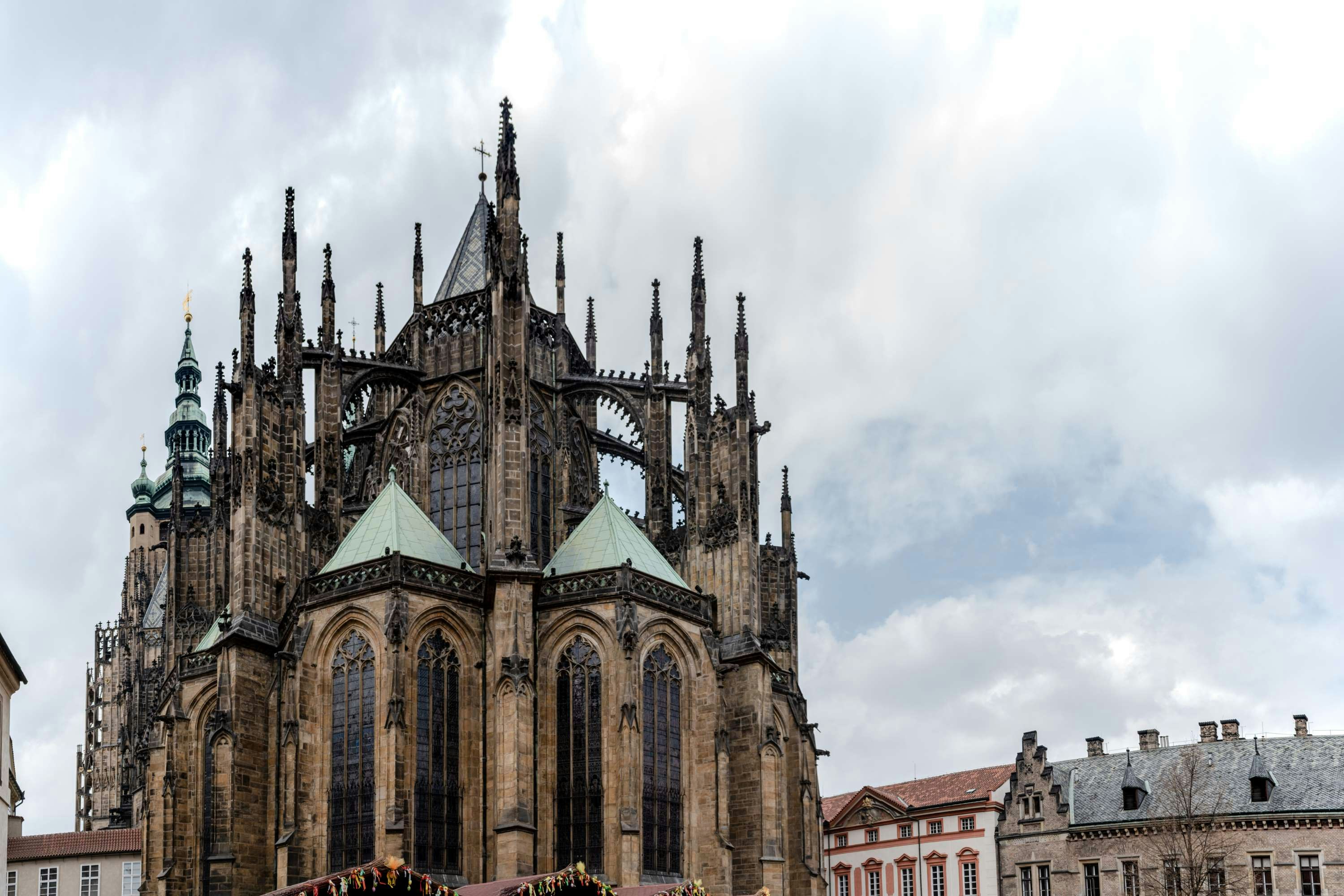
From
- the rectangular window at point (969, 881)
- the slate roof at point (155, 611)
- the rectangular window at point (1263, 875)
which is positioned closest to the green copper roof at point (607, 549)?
the rectangular window at point (1263, 875)

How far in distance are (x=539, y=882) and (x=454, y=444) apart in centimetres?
2416

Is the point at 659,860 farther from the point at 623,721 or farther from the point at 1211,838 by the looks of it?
the point at 1211,838

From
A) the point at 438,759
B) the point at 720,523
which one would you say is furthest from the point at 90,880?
the point at 720,523

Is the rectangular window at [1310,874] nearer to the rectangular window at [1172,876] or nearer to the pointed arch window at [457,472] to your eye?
the rectangular window at [1172,876]

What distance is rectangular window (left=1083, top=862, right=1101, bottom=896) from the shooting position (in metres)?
64.7

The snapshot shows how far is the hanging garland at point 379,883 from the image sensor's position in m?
25.8

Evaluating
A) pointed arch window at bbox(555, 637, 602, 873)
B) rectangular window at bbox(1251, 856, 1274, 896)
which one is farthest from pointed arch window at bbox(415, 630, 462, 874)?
rectangular window at bbox(1251, 856, 1274, 896)

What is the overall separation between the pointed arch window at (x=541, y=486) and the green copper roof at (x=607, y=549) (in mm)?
3371

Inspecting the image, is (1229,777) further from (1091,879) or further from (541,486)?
(541,486)

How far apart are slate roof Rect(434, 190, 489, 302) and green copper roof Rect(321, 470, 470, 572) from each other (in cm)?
1233

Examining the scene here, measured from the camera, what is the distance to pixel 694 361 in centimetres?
5066

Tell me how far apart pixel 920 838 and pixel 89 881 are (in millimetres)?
37536

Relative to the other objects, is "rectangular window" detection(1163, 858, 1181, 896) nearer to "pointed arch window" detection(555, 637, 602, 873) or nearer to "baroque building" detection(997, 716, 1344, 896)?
"baroque building" detection(997, 716, 1344, 896)

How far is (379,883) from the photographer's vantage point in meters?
26.5
